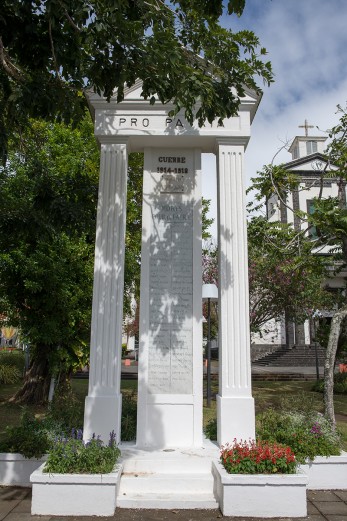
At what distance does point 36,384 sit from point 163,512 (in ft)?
31.0

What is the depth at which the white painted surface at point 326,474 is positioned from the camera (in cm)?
575

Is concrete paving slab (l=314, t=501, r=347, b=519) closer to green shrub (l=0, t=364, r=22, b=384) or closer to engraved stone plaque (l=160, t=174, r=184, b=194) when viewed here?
engraved stone plaque (l=160, t=174, r=184, b=194)

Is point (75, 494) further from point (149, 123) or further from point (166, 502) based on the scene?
point (149, 123)

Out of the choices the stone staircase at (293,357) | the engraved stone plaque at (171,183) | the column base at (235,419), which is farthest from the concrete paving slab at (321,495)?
the stone staircase at (293,357)

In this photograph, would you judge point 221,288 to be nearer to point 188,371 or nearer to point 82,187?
point 188,371

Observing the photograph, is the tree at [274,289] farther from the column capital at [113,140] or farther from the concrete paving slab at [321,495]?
the concrete paving slab at [321,495]

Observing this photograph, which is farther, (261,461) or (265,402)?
(265,402)

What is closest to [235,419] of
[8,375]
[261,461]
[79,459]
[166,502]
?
[261,461]

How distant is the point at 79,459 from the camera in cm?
500

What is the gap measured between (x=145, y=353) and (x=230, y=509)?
8.33 ft

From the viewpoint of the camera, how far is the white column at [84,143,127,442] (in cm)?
614

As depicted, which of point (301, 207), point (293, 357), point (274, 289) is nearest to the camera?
point (274, 289)

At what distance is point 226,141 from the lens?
23.3 feet

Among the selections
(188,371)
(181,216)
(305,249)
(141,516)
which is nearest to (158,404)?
(188,371)
